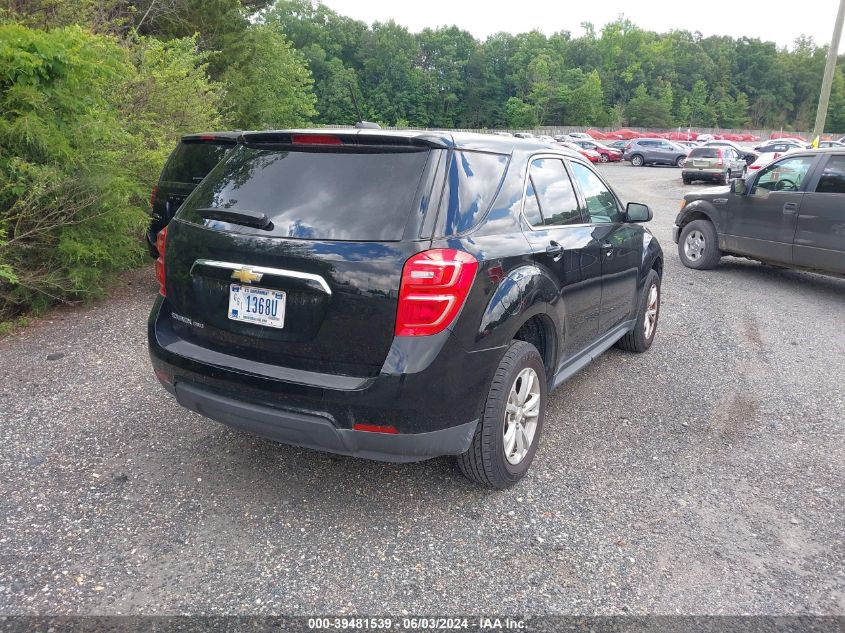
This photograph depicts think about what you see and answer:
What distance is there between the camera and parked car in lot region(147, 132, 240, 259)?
255 inches

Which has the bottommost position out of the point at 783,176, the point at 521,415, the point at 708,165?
the point at 521,415

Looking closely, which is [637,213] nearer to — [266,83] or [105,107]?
[105,107]

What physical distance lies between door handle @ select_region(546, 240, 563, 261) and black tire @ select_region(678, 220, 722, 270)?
21.9 feet

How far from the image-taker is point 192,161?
6.60 metres

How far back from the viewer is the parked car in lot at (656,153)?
37.9 metres

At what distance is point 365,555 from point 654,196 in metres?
20.6

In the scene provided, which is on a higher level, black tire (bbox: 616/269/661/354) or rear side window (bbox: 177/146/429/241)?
rear side window (bbox: 177/146/429/241)

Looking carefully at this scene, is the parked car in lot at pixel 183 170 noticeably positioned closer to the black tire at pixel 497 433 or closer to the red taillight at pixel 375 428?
the black tire at pixel 497 433

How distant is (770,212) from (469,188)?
6.92 metres

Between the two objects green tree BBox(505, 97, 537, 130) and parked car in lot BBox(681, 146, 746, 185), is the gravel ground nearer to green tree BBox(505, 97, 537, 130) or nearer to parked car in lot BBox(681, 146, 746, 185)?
parked car in lot BBox(681, 146, 746, 185)

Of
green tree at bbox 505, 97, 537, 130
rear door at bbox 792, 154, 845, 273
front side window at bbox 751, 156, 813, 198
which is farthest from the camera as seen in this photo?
green tree at bbox 505, 97, 537, 130

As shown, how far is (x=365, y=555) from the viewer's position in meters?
2.90

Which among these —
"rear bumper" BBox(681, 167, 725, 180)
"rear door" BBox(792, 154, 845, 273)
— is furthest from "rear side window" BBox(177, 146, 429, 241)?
"rear bumper" BBox(681, 167, 725, 180)

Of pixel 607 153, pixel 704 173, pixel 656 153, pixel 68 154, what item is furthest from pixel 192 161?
pixel 607 153
